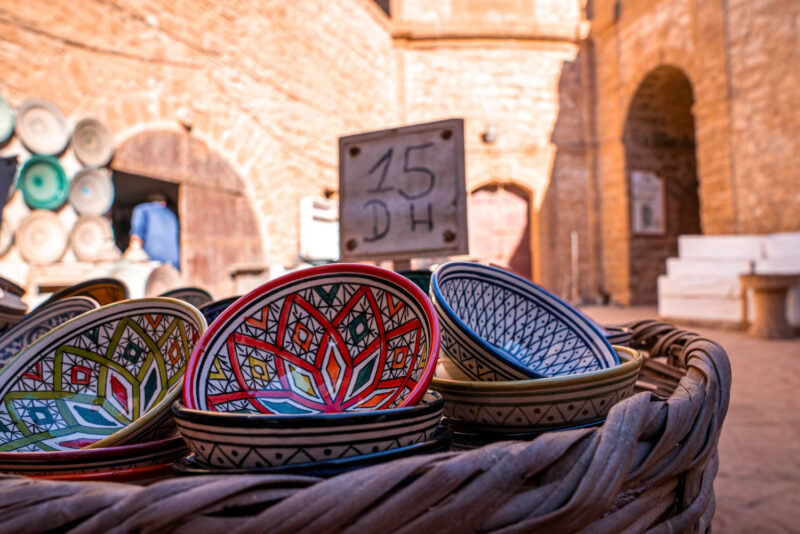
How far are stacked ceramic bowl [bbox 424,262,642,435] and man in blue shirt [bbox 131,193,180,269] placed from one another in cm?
556

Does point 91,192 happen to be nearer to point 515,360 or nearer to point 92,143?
point 92,143

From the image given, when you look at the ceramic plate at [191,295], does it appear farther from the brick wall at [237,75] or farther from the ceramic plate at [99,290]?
the brick wall at [237,75]

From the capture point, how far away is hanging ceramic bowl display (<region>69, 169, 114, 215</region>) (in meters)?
4.80

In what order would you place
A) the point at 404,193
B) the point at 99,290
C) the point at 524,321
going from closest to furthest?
the point at 524,321 < the point at 99,290 < the point at 404,193

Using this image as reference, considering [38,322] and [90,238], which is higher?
[90,238]

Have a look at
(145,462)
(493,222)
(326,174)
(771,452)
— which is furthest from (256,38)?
(145,462)

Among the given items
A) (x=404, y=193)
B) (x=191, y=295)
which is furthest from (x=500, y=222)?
(x=191, y=295)

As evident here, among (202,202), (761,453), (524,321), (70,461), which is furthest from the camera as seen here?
(202,202)

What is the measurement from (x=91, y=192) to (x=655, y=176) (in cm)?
945

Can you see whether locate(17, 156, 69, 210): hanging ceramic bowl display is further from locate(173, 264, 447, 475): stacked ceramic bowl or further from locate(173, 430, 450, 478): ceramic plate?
locate(173, 430, 450, 478): ceramic plate

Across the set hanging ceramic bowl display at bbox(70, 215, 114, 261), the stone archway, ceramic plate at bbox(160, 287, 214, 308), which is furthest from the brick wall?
ceramic plate at bbox(160, 287, 214, 308)

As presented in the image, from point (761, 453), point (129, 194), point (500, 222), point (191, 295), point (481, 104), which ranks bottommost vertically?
point (761, 453)

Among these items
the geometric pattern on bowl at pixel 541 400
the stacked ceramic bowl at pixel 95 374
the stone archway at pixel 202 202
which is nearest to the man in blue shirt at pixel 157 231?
the stone archway at pixel 202 202

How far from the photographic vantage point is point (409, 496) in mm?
356
